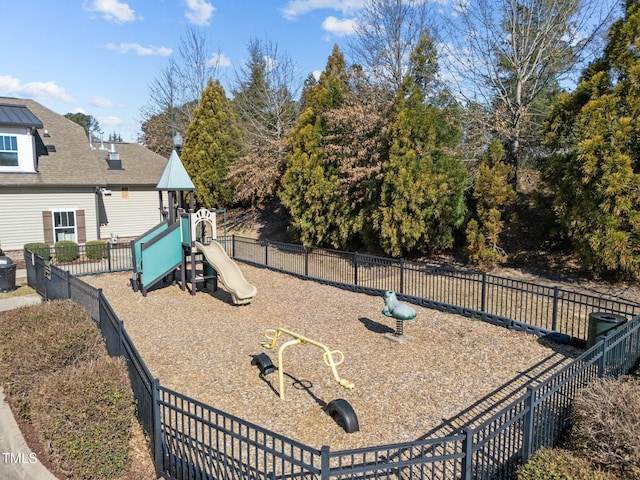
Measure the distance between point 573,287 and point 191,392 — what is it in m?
10.8

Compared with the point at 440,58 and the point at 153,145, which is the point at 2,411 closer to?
the point at 440,58

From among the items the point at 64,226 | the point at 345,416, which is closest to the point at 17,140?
the point at 64,226

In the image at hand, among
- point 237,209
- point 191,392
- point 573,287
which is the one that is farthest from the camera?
point 237,209

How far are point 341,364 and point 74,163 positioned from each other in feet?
61.3

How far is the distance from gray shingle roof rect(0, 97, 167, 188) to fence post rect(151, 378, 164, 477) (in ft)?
58.1

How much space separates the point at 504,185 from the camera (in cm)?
1509

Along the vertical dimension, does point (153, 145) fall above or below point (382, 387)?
above

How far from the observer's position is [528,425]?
181 inches

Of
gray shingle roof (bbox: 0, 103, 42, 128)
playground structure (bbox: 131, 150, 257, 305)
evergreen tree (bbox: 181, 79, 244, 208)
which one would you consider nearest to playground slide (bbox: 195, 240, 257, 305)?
playground structure (bbox: 131, 150, 257, 305)

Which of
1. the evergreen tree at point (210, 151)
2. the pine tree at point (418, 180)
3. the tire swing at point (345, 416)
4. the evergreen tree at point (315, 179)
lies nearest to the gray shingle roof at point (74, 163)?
the evergreen tree at point (210, 151)

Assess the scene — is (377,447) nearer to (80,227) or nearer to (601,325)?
(601,325)

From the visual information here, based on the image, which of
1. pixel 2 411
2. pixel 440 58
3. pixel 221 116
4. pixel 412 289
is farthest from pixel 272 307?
pixel 221 116

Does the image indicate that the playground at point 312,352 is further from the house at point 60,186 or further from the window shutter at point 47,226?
the house at point 60,186

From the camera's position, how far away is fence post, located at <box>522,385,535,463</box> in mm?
4562
